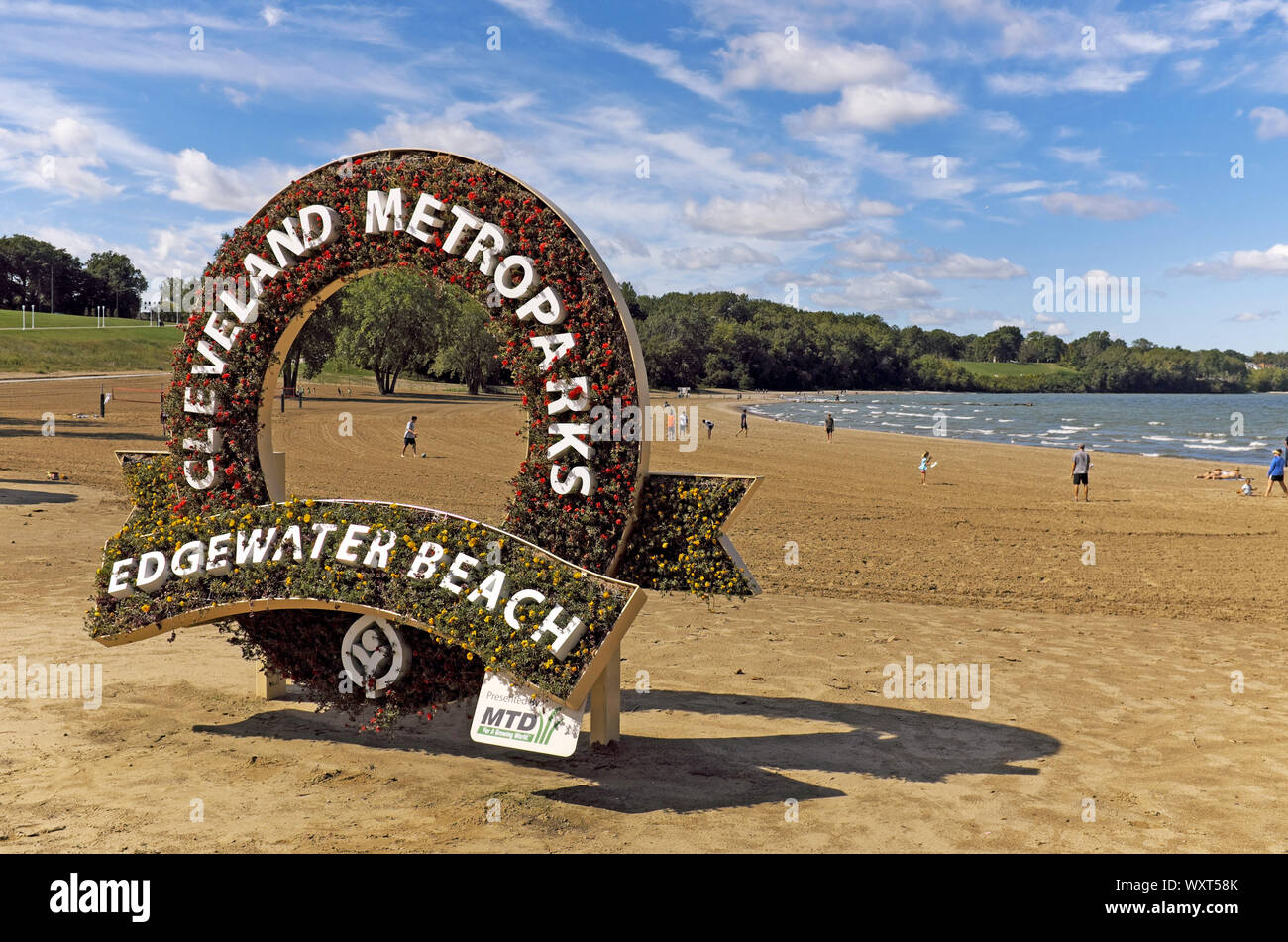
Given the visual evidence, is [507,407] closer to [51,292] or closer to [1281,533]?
[1281,533]

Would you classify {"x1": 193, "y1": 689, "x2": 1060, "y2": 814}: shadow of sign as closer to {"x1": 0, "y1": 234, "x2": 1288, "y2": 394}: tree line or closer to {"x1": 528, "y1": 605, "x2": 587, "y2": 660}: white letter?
{"x1": 528, "y1": 605, "x2": 587, "y2": 660}: white letter

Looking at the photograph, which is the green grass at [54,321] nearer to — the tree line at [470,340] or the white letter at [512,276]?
the tree line at [470,340]

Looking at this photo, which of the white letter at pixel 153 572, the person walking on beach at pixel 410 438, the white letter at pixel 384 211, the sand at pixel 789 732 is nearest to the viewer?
the sand at pixel 789 732

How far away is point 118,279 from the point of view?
545 ft

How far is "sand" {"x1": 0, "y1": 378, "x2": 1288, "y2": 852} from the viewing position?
7508mm

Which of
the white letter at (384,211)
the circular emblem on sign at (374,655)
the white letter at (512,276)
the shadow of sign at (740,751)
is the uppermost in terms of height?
the white letter at (384,211)

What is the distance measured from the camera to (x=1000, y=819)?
25.5 feet

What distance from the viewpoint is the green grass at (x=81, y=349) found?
266 feet

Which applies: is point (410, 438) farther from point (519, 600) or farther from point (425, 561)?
point (519, 600)

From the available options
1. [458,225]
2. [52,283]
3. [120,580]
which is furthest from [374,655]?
[52,283]

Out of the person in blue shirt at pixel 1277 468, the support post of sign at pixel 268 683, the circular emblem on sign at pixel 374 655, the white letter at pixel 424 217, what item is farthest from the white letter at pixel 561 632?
the person in blue shirt at pixel 1277 468

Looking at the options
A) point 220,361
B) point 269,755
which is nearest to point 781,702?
point 269,755

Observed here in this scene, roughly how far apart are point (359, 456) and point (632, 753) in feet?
95.6

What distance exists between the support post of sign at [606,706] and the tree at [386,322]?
65.6m
